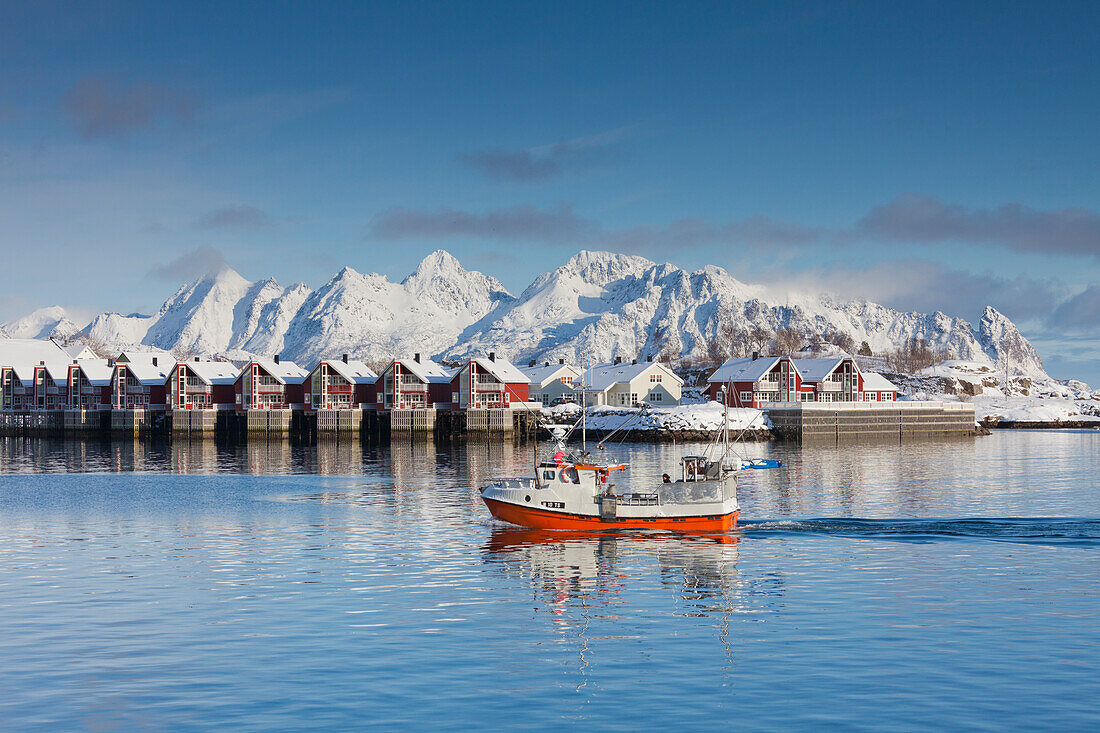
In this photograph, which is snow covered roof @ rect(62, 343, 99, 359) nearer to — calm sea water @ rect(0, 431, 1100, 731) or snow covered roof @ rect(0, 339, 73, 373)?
snow covered roof @ rect(0, 339, 73, 373)

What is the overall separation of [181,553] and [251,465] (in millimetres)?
52638

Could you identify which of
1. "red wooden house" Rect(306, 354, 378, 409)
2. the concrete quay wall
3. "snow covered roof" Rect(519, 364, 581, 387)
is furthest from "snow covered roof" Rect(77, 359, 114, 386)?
the concrete quay wall

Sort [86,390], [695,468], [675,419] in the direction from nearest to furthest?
1. [695,468]
2. [675,419]
3. [86,390]

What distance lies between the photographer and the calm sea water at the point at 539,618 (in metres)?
20.7

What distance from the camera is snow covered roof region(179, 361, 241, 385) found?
148 metres

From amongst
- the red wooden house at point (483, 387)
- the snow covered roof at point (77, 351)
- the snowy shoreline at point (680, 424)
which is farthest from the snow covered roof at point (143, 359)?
the snowy shoreline at point (680, 424)

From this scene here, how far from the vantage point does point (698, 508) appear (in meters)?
45.4

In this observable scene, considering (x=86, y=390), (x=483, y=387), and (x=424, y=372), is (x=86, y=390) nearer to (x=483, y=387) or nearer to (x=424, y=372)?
(x=424, y=372)

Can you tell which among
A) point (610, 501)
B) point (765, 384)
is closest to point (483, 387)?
point (765, 384)

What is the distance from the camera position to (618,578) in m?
35.5

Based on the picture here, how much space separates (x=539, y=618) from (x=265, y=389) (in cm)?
12377

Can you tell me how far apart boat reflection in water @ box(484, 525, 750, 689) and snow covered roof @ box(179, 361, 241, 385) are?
111607mm

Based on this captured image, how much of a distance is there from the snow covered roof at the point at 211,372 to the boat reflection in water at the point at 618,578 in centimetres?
11161

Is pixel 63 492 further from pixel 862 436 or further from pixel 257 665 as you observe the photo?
pixel 862 436
